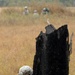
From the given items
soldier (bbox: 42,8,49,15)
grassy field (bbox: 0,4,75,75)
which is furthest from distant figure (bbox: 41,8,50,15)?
grassy field (bbox: 0,4,75,75)

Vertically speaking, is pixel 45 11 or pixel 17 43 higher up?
pixel 45 11

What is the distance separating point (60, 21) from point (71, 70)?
8997mm

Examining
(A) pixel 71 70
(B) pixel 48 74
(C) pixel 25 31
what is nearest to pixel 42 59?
(B) pixel 48 74

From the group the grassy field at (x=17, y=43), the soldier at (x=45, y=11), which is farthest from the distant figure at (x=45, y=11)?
the grassy field at (x=17, y=43)

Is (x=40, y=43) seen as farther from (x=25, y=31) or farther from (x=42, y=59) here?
(x=25, y=31)

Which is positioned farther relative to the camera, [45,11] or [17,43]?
[45,11]

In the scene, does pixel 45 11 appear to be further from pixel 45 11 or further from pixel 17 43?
pixel 17 43

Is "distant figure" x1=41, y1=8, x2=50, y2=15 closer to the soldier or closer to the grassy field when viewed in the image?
the soldier

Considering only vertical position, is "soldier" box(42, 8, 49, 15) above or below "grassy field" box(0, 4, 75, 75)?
above

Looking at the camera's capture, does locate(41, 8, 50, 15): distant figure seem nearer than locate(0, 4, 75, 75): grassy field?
No

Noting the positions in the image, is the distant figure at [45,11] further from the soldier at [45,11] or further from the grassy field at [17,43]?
the grassy field at [17,43]

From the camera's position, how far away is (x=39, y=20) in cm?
1630

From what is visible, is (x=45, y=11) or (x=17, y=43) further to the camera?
(x=45, y=11)

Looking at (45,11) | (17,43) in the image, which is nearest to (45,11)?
(45,11)
